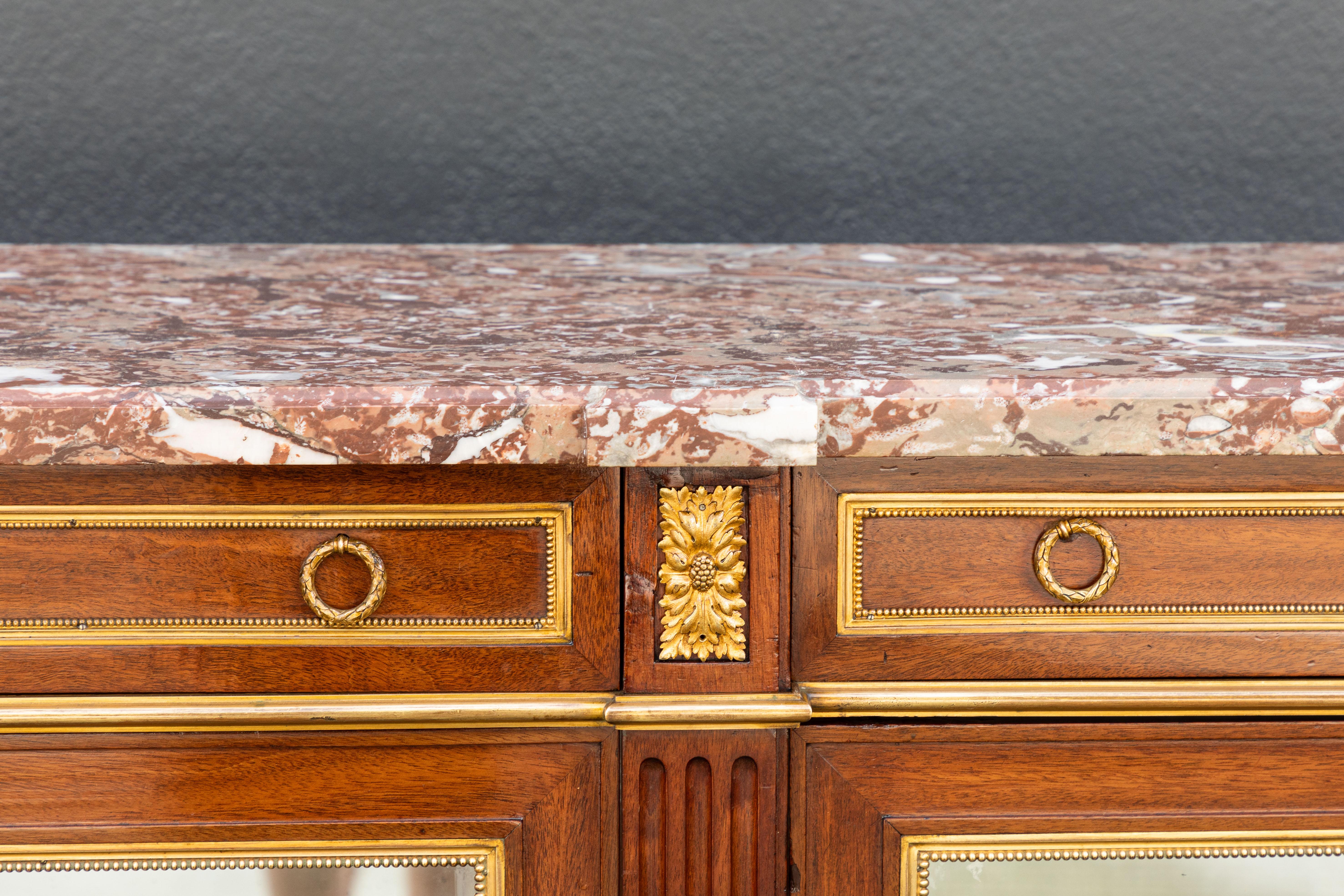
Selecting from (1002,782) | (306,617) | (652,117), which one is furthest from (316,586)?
(652,117)

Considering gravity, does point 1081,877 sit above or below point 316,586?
below

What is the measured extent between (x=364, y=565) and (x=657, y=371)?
0.16m

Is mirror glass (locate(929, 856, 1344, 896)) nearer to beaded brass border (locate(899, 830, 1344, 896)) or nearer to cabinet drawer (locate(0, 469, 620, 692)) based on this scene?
beaded brass border (locate(899, 830, 1344, 896))

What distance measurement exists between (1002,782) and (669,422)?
0.23 meters

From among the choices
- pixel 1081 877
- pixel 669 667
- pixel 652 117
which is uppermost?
pixel 652 117

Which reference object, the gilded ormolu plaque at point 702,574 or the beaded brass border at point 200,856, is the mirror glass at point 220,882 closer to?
the beaded brass border at point 200,856

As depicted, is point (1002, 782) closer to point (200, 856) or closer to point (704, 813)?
point (704, 813)

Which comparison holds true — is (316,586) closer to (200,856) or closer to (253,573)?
(253,573)

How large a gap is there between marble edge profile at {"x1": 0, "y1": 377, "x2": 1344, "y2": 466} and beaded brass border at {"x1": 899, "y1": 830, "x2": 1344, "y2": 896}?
0.19 m

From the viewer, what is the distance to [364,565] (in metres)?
0.46

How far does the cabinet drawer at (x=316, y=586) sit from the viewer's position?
0.45 meters

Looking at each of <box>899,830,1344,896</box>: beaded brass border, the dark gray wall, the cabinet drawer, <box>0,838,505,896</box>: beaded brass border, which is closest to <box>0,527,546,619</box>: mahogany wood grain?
the cabinet drawer

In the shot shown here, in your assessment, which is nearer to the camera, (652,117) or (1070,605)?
(1070,605)

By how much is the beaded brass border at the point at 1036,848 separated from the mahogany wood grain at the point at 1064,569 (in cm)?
8
